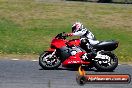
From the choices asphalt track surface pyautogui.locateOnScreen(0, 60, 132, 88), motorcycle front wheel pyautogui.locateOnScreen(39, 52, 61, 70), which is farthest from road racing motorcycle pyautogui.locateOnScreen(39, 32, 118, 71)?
asphalt track surface pyautogui.locateOnScreen(0, 60, 132, 88)

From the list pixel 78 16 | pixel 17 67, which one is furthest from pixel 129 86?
pixel 78 16

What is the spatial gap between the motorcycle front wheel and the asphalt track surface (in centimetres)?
19

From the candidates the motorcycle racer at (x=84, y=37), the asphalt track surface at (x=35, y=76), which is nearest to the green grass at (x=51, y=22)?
the asphalt track surface at (x=35, y=76)

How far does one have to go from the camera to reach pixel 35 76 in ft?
42.2

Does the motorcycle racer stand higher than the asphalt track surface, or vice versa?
the motorcycle racer

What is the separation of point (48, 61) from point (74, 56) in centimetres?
87

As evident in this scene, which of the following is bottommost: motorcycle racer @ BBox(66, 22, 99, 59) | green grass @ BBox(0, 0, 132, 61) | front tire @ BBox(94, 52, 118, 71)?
green grass @ BBox(0, 0, 132, 61)

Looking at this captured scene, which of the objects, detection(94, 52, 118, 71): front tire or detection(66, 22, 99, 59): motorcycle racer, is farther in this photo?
detection(66, 22, 99, 59): motorcycle racer

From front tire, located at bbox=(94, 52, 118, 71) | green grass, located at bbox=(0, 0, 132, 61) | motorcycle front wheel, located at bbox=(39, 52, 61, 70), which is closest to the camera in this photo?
front tire, located at bbox=(94, 52, 118, 71)

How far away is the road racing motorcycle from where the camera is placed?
14.2 meters

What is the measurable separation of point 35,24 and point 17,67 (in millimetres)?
12717

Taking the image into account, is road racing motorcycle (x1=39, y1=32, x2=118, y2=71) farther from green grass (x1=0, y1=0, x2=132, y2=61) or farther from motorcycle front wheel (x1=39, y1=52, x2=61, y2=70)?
green grass (x1=0, y1=0, x2=132, y2=61)

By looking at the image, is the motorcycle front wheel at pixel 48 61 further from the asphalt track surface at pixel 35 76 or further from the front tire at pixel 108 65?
the front tire at pixel 108 65

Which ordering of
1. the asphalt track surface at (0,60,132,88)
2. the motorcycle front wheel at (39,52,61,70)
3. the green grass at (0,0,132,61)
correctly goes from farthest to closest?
Result: 1. the green grass at (0,0,132,61)
2. the motorcycle front wheel at (39,52,61,70)
3. the asphalt track surface at (0,60,132,88)
